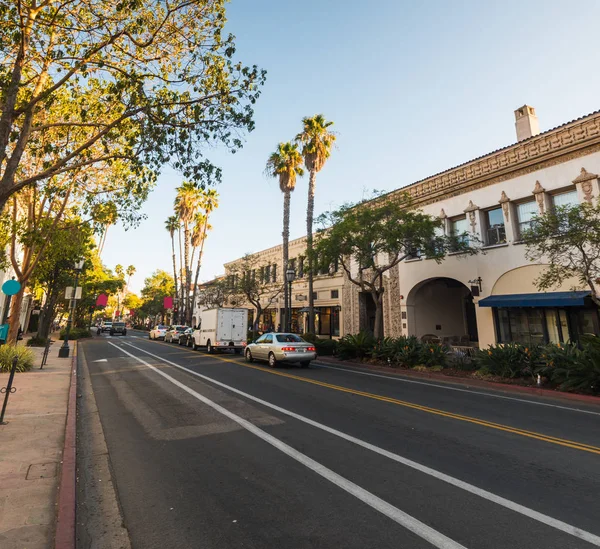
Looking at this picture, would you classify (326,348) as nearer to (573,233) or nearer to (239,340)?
(239,340)

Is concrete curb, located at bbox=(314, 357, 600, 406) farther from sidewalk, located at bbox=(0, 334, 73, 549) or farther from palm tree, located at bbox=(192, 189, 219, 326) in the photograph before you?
palm tree, located at bbox=(192, 189, 219, 326)

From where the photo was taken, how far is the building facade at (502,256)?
15.1 metres

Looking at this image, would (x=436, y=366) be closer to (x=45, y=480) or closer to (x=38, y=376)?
(x=45, y=480)

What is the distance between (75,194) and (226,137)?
388 inches

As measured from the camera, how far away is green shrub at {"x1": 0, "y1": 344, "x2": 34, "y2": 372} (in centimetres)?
1285

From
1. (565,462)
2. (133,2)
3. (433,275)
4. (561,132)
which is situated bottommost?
(565,462)

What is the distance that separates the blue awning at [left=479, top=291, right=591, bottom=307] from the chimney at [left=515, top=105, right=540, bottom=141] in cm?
863

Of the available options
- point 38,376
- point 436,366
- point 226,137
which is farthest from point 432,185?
point 38,376

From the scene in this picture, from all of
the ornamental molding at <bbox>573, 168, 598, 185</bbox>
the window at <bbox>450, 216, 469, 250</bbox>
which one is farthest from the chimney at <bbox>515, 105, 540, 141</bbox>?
the window at <bbox>450, 216, 469, 250</bbox>

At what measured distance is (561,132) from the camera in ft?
51.3

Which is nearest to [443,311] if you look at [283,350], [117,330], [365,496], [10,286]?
[283,350]

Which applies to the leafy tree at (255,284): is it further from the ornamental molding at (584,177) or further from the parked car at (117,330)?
the parked car at (117,330)

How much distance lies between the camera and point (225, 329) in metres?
23.1

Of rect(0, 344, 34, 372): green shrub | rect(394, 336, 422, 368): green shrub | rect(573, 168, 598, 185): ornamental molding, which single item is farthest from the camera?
rect(394, 336, 422, 368): green shrub
